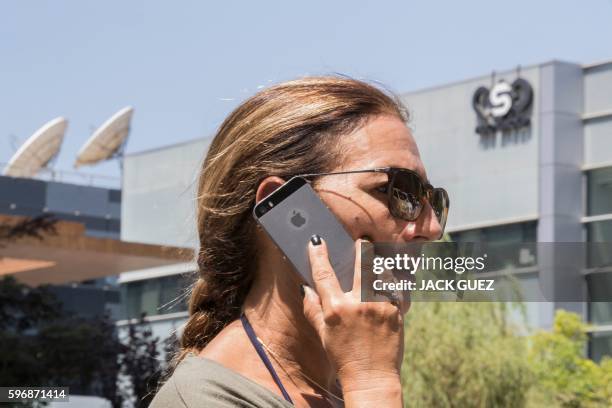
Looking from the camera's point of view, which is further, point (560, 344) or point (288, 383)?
point (560, 344)

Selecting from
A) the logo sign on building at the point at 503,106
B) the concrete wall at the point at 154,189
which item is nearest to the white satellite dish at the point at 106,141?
the concrete wall at the point at 154,189

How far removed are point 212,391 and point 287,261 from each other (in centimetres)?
27

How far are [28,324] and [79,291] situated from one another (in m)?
34.0

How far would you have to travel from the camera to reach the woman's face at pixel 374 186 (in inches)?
83.2

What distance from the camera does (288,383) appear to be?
2178mm

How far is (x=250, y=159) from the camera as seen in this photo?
2.24 meters

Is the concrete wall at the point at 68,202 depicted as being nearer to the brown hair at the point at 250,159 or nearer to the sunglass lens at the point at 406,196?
the brown hair at the point at 250,159

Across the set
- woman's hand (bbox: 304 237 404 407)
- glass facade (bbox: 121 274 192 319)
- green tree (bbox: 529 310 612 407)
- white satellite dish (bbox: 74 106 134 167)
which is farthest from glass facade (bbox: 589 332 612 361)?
woman's hand (bbox: 304 237 404 407)

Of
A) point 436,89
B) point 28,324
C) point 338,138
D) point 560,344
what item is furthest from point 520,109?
point 338,138

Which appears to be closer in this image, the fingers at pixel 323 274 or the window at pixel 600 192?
the fingers at pixel 323 274

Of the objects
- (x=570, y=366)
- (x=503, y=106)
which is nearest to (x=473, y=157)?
(x=503, y=106)

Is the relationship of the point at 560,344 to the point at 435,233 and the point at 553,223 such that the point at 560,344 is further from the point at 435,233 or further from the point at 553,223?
the point at 435,233

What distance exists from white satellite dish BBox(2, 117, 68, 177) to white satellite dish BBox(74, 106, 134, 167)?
41.8 inches

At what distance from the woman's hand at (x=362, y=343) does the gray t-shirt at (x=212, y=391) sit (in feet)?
0.47
